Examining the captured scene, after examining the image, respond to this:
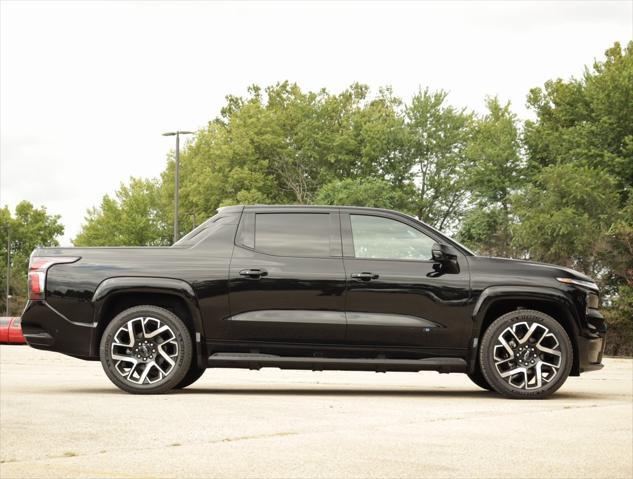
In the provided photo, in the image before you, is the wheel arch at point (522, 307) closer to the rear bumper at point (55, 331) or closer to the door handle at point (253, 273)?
the door handle at point (253, 273)

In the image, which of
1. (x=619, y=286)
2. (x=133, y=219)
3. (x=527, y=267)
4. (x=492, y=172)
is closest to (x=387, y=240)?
(x=527, y=267)

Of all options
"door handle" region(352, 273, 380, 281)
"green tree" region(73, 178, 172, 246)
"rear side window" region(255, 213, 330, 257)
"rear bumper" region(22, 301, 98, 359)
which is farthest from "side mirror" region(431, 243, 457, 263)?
"green tree" region(73, 178, 172, 246)

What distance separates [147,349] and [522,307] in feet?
9.17

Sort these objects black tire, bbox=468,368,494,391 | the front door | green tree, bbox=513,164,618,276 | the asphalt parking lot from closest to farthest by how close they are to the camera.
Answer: the asphalt parking lot < the front door < black tire, bbox=468,368,494,391 < green tree, bbox=513,164,618,276

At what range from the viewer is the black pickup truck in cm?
667

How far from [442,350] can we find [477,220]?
44.6 metres

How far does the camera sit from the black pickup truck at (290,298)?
6672mm

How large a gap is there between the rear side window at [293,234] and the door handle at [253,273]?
13 centimetres

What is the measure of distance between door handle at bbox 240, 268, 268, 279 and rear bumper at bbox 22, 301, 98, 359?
44.2 inches

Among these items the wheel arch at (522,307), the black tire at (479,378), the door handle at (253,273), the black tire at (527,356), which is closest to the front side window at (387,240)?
the wheel arch at (522,307)

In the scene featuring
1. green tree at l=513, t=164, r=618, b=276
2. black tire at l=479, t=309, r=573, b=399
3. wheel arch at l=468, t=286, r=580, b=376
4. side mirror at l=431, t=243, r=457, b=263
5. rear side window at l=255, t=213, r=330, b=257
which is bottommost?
black tire at l=479, t=309, r=573, b=399

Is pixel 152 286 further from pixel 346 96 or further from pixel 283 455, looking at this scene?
pixel 346 96

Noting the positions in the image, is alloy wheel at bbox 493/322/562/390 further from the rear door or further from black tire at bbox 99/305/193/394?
black tire at bbox 99/305/193/394

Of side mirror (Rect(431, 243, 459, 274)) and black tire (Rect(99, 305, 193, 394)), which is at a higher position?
side mirror (Rect(431, 243, 459, 274))
